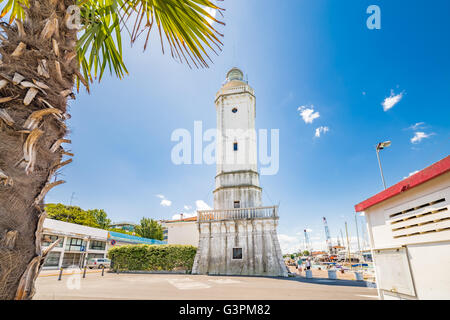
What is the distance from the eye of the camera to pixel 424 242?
3.11 meters

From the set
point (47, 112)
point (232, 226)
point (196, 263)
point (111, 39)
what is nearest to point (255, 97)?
point (232, 226)

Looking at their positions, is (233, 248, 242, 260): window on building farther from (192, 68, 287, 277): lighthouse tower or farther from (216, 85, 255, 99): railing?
→ (216, 85, 255, 99): railing

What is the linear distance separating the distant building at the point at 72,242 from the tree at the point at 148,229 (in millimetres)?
16409

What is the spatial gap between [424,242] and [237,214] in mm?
17526

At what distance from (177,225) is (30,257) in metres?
29.8

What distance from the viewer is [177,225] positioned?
A: 2978cm

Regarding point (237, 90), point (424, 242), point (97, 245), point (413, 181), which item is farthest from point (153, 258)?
point (97, 245)

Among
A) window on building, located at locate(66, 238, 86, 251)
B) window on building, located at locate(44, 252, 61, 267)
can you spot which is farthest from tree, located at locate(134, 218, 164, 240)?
window on building, located at locate(44, 252, 61, 267)

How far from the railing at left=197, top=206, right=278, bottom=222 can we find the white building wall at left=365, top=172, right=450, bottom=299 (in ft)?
50.2

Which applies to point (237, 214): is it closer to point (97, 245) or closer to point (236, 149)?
point (236, 149)

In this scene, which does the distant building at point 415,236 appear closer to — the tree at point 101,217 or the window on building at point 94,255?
the window on building at point 94,255

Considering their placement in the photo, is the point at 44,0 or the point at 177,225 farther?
the point at 177,225
